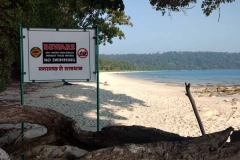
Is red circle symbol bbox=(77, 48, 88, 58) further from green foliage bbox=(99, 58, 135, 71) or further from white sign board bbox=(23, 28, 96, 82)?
green foliage bbox=(99, 58, 135, 71)

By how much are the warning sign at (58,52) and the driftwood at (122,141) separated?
1458 millimetres

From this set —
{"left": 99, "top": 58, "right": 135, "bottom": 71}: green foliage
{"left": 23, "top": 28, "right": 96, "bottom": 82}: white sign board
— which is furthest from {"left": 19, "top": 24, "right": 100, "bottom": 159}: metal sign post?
{"left": 99, "top": 58, "right": 135, "bottom": 71}: green foliage

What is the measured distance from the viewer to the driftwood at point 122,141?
3340 millimetres

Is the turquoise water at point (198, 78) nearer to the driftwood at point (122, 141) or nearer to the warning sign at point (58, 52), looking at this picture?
the warning sign at point (58, 52)

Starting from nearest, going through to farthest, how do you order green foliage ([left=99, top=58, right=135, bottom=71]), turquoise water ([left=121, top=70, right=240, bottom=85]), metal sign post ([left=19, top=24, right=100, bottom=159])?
1. metal sign post ([left=19, top=24, right=100, bottom=159])
2. turquoise water ([left=121, top=70, right=240, bottom=85])
3. green foliage ([left=99, top=58, right=135, bottom=71])

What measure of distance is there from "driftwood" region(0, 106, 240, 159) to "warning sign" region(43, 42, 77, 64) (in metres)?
1.46

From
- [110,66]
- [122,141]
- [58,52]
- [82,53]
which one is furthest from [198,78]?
[110,66]

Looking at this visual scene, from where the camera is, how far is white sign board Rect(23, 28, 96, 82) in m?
5.56

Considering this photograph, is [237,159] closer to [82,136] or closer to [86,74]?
[82,136]

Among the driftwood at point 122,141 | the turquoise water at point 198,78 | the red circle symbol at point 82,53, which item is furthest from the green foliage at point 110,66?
the driftwood at point 122,141

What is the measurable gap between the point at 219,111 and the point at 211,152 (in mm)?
10774

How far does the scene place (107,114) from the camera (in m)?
11.8

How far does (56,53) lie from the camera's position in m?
5.61

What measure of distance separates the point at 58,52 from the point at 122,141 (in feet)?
7.70
